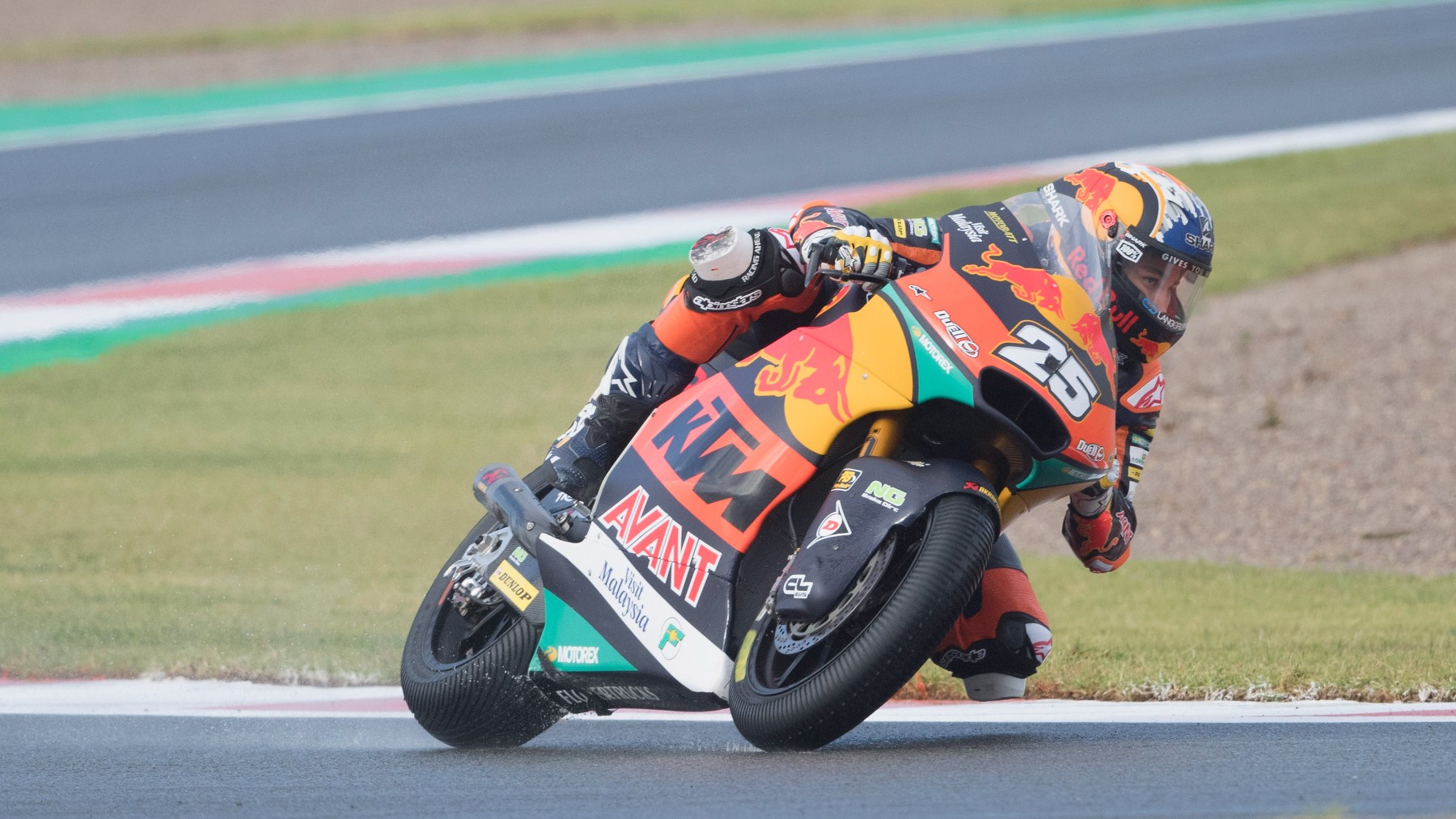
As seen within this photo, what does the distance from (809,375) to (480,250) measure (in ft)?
29.1

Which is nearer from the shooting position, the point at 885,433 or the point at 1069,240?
the point at 885,433

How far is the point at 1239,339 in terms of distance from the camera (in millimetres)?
11109

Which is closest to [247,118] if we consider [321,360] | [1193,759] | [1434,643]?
[321,360]

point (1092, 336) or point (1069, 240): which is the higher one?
point (1069, 240)

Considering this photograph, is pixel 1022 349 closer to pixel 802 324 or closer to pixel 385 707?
pixel 802 324

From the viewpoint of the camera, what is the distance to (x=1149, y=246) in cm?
434

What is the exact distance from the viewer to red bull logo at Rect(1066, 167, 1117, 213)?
14.5 feet

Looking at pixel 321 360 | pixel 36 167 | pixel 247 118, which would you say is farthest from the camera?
pixel 247 118

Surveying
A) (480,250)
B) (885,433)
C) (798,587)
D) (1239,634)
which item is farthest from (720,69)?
(798,587)

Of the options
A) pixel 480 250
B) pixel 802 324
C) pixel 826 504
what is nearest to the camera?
pixel 826 504

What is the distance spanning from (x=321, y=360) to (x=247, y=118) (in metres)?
5.42

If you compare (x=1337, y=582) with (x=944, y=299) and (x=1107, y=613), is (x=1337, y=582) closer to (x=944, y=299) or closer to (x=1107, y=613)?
(x=1107, y=613)

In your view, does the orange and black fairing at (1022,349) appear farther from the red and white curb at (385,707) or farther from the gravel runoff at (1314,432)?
the gravel runoff at (1314,432)

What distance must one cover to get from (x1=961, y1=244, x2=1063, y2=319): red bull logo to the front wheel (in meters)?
0.52
